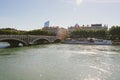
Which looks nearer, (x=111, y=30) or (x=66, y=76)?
(x=66, y=76)

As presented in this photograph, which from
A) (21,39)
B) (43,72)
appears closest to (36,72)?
(43,72)

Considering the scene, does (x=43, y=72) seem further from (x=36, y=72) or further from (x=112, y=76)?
(x=112, y=76)

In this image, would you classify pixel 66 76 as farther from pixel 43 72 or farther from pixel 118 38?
pixel 118 38

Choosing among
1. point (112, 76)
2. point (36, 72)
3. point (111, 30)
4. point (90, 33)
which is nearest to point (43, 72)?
point (36, 72)

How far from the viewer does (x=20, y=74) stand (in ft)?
54.9

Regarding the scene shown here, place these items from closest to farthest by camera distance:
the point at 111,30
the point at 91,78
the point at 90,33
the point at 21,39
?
1. the point at 91,78
2. the point at 21,39
3. the point at 111,30
4. the point at 90,33

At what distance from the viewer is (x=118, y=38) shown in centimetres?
7619

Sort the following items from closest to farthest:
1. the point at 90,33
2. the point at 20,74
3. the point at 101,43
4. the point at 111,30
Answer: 1. the point at 20,74
2. the point at 101,43
3. the point at 111,30
4. the point at 90,33

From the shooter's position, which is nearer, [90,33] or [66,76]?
[66,76]

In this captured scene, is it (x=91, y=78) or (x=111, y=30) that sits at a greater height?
(x=111, y=30)

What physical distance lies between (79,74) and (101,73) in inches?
75.8

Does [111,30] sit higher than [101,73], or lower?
higher

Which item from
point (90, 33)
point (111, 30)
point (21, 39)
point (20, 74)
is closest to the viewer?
point (20, 74)

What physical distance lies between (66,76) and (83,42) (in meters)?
52.1
